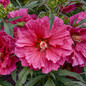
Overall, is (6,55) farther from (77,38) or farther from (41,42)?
(77,38)

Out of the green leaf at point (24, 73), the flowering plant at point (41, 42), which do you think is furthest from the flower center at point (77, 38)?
the green leaf at point (24, 73)

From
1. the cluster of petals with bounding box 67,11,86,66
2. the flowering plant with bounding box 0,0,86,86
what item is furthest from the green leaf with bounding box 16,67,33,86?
the cluster of petals with bounding box 67,11,86,66

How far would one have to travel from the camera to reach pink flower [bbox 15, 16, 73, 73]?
2.32 feet

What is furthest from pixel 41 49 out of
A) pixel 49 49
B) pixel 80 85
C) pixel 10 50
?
pixel 80 85

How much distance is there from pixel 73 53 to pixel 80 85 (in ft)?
0.69

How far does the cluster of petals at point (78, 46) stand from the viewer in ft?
2.47

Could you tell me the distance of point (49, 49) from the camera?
0.78 metres

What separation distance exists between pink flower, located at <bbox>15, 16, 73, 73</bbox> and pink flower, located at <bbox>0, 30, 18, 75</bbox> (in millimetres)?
62

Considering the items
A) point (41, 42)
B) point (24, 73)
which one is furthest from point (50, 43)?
point (24, 73)

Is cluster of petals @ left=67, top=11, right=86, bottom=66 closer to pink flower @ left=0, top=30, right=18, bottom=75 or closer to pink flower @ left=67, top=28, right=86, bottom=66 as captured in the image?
pink flower @ left=67, top=28, right=86, bottom=66

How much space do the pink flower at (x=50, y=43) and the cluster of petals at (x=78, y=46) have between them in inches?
2.1

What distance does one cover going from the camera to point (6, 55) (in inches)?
31.1

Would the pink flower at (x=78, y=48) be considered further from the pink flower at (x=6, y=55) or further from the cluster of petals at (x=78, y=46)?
the pink flower at (x=6, y=55)

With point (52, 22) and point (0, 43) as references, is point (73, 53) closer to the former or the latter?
point (52, 22)
